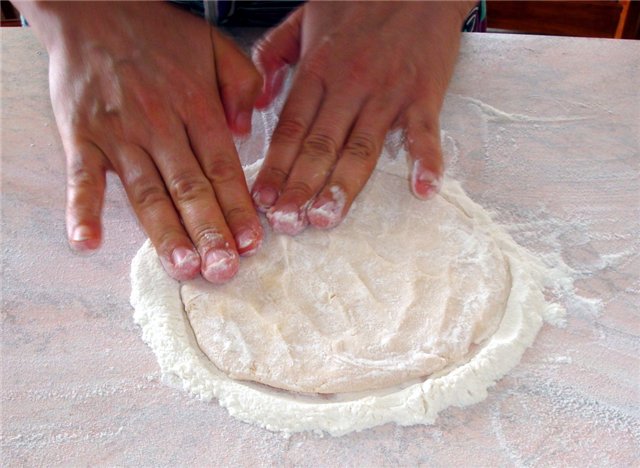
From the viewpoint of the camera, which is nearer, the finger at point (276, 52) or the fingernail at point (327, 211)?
the fingernail at point (327, 211)

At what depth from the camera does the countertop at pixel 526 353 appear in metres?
0.73

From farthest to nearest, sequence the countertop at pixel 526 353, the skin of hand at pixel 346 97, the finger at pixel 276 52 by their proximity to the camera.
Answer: the finger at pixel 276 52
the skin of hand at pixel 346 97
the countertop at pixel 526 353

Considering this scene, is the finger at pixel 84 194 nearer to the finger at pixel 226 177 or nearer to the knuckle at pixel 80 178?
the knuckle at pixel 80 178

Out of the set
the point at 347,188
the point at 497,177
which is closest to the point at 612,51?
the point at 497,177

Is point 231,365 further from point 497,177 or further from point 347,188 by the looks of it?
point 497,177

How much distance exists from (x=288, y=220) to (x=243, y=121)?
24 centimetres

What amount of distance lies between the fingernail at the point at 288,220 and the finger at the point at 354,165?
0.06ft

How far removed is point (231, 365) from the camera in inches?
32.2

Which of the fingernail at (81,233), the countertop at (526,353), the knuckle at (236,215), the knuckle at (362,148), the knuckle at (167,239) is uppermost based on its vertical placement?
the knuckle at (362,148)

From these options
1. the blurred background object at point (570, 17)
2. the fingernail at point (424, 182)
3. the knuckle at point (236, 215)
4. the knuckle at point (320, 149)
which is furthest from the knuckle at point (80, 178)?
the blurred background object at point (570, 17)

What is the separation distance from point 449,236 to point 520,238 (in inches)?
4.8

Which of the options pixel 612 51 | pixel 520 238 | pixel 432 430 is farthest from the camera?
pixel 612 51

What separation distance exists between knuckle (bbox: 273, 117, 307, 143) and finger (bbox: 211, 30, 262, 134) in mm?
72

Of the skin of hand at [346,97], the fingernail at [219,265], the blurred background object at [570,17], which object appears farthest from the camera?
the blurred background object at [570,17]
